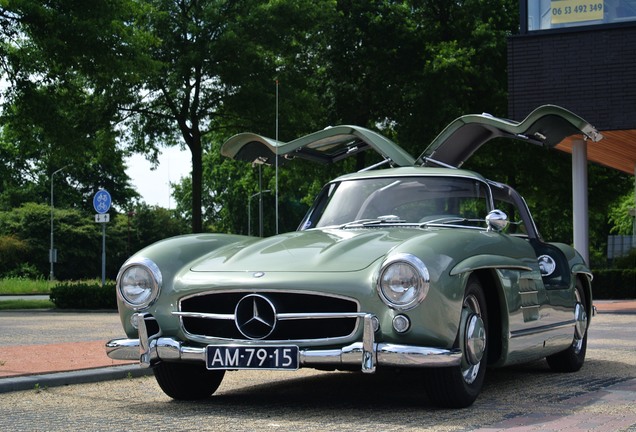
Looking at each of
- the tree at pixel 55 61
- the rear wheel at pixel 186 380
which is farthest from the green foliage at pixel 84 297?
the rear wheel at pixel 186 380

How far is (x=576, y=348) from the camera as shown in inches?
356

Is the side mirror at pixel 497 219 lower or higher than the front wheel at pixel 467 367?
higher

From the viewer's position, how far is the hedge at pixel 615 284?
2673cm

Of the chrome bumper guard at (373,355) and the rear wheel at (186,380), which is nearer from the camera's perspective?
the chrome bumper guard at (373,355)

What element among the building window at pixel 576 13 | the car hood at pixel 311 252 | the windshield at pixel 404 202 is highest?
the building window at pixel 576 13

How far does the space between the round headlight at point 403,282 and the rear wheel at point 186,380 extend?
1.54 m

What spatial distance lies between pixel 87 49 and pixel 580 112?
10.9m

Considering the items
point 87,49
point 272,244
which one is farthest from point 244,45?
point 272,244

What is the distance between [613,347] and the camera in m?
11.7

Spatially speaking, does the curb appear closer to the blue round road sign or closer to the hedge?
the blue round road sign

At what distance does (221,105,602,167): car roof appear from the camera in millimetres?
8422

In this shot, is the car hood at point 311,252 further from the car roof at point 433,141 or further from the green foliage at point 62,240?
the green foliage at point 62,240

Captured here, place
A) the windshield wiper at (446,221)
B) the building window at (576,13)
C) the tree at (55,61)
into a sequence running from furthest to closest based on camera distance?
the tree at (55,61) < the building window at (576,13) < the windshield wiper at (446,221)

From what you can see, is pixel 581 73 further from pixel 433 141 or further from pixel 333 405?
pixel 333 405
